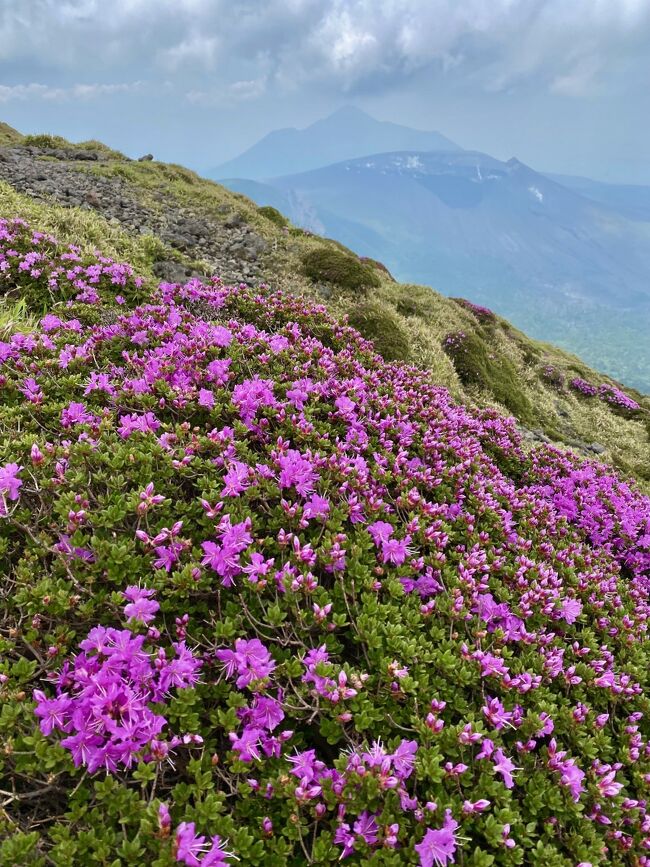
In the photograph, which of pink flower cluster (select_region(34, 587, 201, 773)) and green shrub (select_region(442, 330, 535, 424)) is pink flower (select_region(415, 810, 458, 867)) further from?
green shrub (select_region(442, 330, 535, 424))

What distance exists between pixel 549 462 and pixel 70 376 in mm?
6502

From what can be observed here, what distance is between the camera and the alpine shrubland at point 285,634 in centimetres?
228

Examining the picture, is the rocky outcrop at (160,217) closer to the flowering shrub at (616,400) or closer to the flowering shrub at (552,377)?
the flowering shrub at (552,377)

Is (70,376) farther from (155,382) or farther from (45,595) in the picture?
(45,595)

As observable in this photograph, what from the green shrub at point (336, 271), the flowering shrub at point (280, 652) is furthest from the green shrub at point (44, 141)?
the flowering shrub at point (280, 652)

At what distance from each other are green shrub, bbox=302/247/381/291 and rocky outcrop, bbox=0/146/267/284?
1.70 metres

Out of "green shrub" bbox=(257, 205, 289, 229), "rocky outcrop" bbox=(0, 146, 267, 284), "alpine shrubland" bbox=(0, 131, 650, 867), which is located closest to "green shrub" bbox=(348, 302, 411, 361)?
"rocky outcrop" bbox=(0, 146, 267, 284)

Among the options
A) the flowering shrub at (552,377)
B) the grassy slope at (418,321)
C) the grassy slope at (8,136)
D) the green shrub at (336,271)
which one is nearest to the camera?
the grassy slope at (418,321)

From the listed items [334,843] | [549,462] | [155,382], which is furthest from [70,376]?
[549,462]

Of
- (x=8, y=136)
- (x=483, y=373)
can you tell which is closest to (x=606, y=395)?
(x=483, y=373)

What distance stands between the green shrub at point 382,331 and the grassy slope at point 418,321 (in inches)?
1.5

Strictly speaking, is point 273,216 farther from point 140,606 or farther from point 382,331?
point 140,606

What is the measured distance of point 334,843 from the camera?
2.27 metres

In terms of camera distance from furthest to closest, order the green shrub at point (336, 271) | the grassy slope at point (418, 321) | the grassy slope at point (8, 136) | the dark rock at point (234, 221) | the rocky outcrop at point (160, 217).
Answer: the grassy slope at point (8, 136), the dark rock at point (234, 221), the green shrub at point (336, 271), the rocky outcrop at point (160, 217), the grassy slope at point (418, 321)
